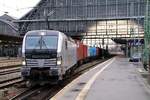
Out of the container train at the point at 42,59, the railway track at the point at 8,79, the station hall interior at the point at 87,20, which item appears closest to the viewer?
the container train at the point at 42,59

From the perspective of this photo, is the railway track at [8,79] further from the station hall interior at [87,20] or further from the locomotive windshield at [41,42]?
the station hall interior at [87,20]

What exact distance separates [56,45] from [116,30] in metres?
93.0

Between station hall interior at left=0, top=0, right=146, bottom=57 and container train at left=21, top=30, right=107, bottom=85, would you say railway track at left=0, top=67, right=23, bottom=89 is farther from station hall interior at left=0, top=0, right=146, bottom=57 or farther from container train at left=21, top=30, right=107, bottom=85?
station hall interior at left=0, top=0, right=146, bottom=57

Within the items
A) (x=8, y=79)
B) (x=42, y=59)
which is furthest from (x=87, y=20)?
(x=42, y=59)

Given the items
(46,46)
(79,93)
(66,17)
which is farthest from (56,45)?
(66,17)

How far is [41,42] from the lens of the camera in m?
21.4

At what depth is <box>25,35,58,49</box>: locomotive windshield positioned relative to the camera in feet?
69.5

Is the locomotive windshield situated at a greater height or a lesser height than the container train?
greater

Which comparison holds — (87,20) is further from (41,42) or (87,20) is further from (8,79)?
(41,42)

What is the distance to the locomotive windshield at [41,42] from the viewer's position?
2119 cm

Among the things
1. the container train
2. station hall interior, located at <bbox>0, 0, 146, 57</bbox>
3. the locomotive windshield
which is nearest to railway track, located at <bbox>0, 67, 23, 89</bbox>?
A: the container train

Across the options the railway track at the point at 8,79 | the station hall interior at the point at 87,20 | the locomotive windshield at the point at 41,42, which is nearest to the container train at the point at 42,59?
the locomotive windshield at the point at 41,42

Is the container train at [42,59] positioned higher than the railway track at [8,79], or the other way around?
the container train at [42,59]

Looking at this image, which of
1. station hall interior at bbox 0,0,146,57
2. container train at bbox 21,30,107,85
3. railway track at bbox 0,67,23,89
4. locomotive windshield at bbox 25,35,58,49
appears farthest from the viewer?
station hall interior at bbox 0,0,146,57
